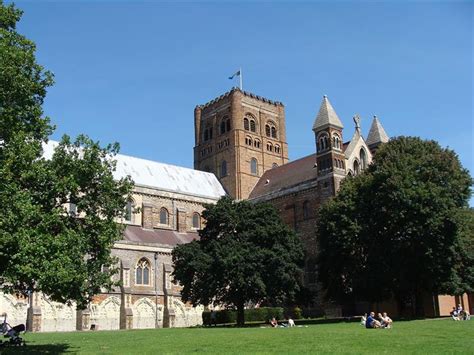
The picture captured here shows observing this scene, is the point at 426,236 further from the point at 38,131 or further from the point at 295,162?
the point at 295,162

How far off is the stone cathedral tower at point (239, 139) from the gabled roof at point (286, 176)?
5.56 ft

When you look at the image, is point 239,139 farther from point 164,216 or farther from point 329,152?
point 329,152

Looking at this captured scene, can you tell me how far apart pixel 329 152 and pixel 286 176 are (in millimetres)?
11956

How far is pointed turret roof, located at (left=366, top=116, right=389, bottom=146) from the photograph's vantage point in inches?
2472

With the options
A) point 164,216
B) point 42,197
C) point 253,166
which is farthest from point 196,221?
point 42,197

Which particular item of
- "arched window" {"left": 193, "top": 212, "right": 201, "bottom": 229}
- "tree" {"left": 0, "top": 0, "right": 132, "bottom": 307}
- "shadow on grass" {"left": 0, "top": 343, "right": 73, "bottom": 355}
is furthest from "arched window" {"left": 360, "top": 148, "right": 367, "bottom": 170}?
"shadow on grass" {"left": 0, "top": 343, "right": 73, "bottom": 355}

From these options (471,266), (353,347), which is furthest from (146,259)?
(353,347)

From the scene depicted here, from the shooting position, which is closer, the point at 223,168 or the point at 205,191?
the point at 205,191

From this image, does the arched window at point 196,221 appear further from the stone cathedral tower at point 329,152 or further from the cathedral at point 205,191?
the stone cathedral tower at point 329,152

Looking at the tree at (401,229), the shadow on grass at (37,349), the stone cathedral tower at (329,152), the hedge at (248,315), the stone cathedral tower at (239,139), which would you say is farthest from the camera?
the stone cathedral tower at (239,139)

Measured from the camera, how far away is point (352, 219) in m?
44.2

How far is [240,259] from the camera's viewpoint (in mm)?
41500

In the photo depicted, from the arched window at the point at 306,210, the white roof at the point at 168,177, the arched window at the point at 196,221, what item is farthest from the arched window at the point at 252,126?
the arched window at the point at 306,210

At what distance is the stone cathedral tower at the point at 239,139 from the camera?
75.2m
